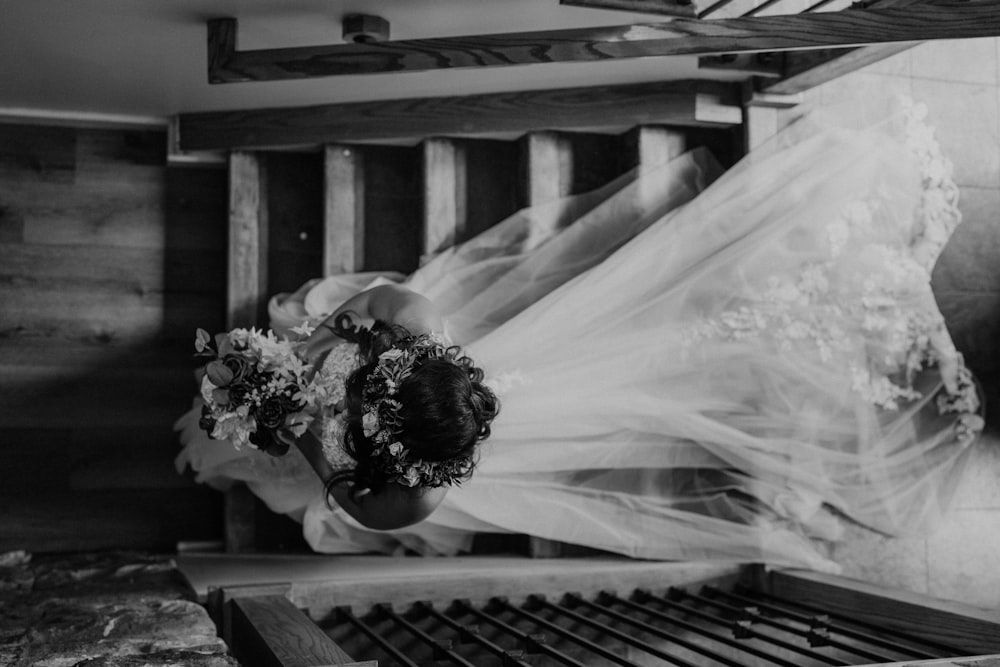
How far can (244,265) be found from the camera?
3.75 meters

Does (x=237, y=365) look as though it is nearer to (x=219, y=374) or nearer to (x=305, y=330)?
(x=219, y=374)

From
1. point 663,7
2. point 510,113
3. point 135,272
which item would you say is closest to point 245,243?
point 135,272

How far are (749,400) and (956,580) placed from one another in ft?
3.73

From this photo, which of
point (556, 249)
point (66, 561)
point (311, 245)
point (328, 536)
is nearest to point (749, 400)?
point (556, 249)

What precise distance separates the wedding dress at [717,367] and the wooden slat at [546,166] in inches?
9.9

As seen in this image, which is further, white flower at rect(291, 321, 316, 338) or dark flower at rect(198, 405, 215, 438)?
white flower at rect(291, 321, 316, 338)

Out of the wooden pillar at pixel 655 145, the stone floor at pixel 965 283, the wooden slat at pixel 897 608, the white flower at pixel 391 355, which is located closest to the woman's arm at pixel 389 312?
the white flower at pixel 391 355

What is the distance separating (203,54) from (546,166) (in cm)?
123

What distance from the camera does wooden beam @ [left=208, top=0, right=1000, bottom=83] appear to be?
8.10 feet

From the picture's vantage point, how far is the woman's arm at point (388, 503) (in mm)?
2623

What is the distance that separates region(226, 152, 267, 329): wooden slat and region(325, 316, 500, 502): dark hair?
4.16 ft

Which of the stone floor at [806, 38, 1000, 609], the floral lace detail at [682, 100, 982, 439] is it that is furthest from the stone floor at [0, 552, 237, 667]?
the stone floor at [806, 38, 1000, 609]

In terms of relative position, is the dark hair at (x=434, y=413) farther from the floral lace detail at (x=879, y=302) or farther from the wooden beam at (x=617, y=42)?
the floral lace detail at (x=879, y=302)

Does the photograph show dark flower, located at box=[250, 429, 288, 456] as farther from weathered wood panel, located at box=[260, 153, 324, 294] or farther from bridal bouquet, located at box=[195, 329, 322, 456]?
weathered wood panel, located at box=[260, 153, 324, 294]
